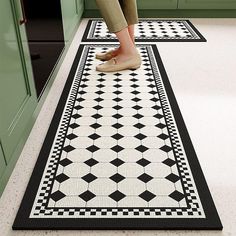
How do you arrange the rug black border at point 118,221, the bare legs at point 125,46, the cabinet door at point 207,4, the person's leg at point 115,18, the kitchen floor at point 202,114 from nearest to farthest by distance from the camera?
the rug black border at point 118,221
the kitchen floor at point 202,114
the person's leg at point 115,18
the bare legs at point 125,46
the cabinet door at point 207,4

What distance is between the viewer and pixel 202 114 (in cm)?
201

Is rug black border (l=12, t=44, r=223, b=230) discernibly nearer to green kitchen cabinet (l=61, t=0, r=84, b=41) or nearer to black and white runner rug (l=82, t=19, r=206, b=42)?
green kitchen cabinet (l=61, t=0, r=84, b=41)

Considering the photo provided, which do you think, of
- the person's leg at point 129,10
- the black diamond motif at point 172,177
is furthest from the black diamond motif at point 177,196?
the person's leg at point 129,10

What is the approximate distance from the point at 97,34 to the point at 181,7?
3.16ft

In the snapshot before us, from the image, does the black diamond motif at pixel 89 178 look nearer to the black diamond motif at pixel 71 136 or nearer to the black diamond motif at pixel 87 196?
the black diamond motif at pixel 87 196

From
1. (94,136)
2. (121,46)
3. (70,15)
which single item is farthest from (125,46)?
(94,136)

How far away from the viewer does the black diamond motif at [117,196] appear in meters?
1.44

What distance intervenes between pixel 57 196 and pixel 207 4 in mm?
2772

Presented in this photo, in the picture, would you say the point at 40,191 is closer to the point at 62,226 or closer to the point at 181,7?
the point at 62,226

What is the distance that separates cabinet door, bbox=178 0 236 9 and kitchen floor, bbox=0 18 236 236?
34 cm

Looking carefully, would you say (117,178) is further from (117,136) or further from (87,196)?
(117,136)

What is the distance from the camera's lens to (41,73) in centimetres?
240

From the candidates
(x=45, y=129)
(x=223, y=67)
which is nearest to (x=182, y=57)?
(x=223, y=67)

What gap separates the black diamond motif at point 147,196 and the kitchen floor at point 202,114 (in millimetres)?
166
